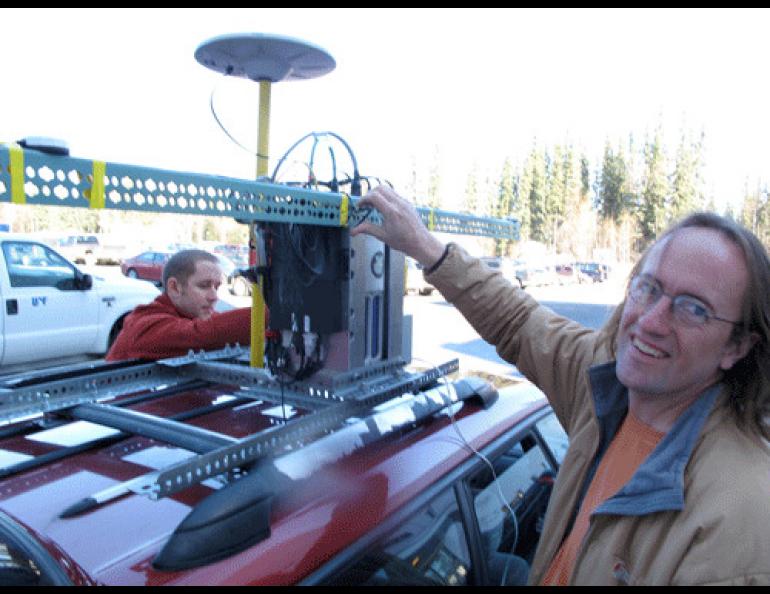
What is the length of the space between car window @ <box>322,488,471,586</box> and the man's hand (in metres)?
0.72

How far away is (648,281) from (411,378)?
0.94 m

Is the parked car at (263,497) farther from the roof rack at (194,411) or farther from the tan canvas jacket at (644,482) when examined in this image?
the tan canvas jacket at (644,482)

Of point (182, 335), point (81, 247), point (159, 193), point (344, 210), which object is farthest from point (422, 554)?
point (81, 247)

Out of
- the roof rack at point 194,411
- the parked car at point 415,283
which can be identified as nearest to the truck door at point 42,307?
the roof rack at point 194,411

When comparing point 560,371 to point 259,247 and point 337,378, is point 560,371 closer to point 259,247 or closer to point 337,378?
point 337,378

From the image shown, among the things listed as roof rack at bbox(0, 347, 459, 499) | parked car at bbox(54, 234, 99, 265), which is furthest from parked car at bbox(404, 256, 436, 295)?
roof rack at bbox(0, 347, 459, 499)

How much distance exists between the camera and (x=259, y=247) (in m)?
2.15

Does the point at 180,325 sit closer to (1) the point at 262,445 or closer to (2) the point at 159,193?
(1) the point at 262,445

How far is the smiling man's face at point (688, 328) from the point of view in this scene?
151 cm

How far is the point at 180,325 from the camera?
3.01 meters

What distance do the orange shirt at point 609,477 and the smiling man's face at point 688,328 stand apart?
0.12 meters

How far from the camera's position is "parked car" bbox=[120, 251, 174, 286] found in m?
24.9

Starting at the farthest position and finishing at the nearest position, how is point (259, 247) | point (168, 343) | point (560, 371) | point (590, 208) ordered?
point (590, 208) < point (168, 343) < point (259, 247) < point (560, 371)

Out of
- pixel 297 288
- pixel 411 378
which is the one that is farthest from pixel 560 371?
pixel 297 288
